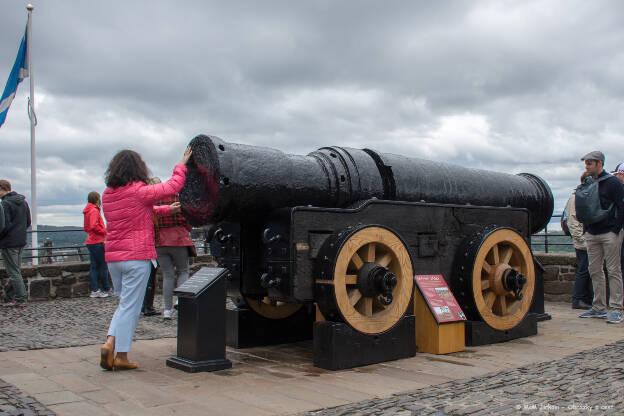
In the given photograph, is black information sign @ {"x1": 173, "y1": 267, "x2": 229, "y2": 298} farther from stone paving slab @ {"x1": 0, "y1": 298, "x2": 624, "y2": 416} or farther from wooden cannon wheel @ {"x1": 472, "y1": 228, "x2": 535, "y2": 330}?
wooden cannon wheel @ {"x1": 472, "y1": 228, "x2": 535, "y2": 330}

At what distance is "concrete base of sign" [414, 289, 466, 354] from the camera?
5254 mm

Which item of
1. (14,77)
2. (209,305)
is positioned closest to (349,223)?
(209,305)

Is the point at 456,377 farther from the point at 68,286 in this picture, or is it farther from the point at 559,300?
the point at 68,286

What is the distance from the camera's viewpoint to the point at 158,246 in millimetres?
7164

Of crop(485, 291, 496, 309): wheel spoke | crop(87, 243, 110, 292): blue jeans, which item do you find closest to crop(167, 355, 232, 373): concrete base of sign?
crop(485, 291, 496, 309): wheel spoke

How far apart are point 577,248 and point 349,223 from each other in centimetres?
485

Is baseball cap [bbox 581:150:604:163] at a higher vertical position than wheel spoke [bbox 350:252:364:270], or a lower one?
higher

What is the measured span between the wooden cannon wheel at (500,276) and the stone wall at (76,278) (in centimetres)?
326

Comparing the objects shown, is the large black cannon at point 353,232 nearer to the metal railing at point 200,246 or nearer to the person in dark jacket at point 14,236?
the metal railing at point 200,246

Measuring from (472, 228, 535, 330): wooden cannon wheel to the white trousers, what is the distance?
9.92ft

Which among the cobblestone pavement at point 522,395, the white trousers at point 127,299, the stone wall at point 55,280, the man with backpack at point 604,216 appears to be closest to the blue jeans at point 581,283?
the man with backpack at point 604,216

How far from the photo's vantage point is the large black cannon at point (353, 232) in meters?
4.65

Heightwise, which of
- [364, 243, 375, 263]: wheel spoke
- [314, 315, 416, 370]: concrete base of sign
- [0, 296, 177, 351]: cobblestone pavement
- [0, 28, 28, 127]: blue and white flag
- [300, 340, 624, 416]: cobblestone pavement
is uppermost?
[0, 28, 28, 127]: blue and white flag

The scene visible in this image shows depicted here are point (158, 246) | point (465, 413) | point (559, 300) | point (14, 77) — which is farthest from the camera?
point (14, 77)
